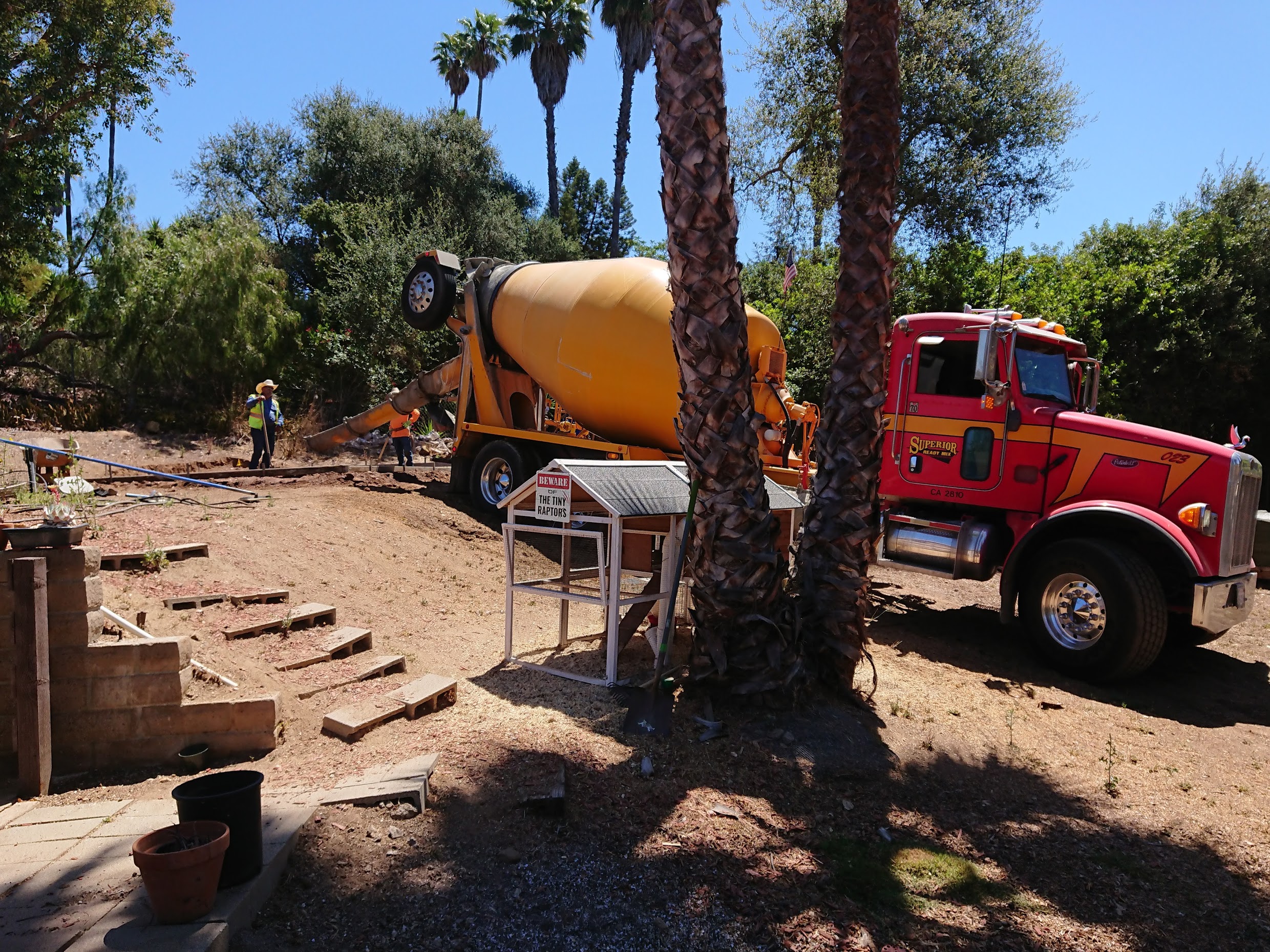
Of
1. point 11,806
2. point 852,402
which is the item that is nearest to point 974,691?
point 852,402

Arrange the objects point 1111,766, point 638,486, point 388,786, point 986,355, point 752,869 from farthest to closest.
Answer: point 986,355 → point 638,486 → point 1111,766 → point 388,786 → point 752,869

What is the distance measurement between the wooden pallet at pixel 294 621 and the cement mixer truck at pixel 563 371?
410 centimetres

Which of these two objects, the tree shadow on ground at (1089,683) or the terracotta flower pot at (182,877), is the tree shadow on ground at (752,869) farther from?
the tree shadow on ground at (1089,683)

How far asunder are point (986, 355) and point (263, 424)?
39.2 ft

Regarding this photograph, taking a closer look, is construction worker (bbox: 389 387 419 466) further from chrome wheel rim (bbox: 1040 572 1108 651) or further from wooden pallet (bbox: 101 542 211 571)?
chrome wheel rim (bbox: 1040 572 1108 651)

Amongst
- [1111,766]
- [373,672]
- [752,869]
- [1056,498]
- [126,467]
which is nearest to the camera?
[752,869]

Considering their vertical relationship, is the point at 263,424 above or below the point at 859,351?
below

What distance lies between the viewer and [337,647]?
23.0 feet

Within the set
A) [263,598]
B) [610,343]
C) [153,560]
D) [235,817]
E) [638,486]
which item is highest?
[610,343]

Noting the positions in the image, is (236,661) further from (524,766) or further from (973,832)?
(973,832)

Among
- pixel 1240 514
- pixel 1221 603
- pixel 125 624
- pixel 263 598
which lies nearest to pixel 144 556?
pixel 263 598

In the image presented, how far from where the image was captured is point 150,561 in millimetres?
7988

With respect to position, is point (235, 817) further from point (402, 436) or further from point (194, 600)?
point (402, 436)

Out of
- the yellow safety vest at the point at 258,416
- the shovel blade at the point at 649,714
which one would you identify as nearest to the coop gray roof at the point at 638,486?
the shovel blade at the point at 649,714
